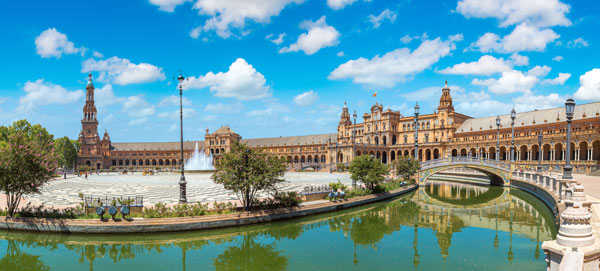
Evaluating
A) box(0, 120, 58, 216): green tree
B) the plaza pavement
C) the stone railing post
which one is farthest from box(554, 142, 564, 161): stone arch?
box(0, 120, 58, 216): green tree

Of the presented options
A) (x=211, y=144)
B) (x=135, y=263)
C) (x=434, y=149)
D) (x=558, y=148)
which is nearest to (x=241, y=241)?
(x=135, y=263)

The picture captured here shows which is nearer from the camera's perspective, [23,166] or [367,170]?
[23,166]

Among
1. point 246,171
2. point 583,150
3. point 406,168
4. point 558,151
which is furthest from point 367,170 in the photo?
point 583,150

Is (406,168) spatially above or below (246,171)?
below

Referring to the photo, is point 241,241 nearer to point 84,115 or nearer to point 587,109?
point 587,109

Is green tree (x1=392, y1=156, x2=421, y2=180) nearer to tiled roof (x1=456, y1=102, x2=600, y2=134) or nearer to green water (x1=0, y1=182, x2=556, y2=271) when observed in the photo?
green water (x1=0, y1=182, x2=556, y2=271)

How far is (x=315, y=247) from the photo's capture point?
711 inches

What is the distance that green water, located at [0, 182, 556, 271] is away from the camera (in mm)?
15484

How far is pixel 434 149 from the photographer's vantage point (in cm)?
9431

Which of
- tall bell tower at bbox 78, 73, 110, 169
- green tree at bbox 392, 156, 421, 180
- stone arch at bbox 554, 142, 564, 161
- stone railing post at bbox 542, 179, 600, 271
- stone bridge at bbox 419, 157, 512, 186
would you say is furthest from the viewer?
tall bell tower at bbox 78, 73, 110, 169

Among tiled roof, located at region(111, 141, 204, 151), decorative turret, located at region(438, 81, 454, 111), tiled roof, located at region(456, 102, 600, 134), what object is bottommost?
tiled roof, located at region(111, 141, 204, 151)

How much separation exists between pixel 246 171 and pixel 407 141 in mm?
83121

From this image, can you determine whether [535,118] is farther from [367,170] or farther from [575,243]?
[575,243]

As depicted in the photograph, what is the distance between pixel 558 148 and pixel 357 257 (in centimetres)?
6937
